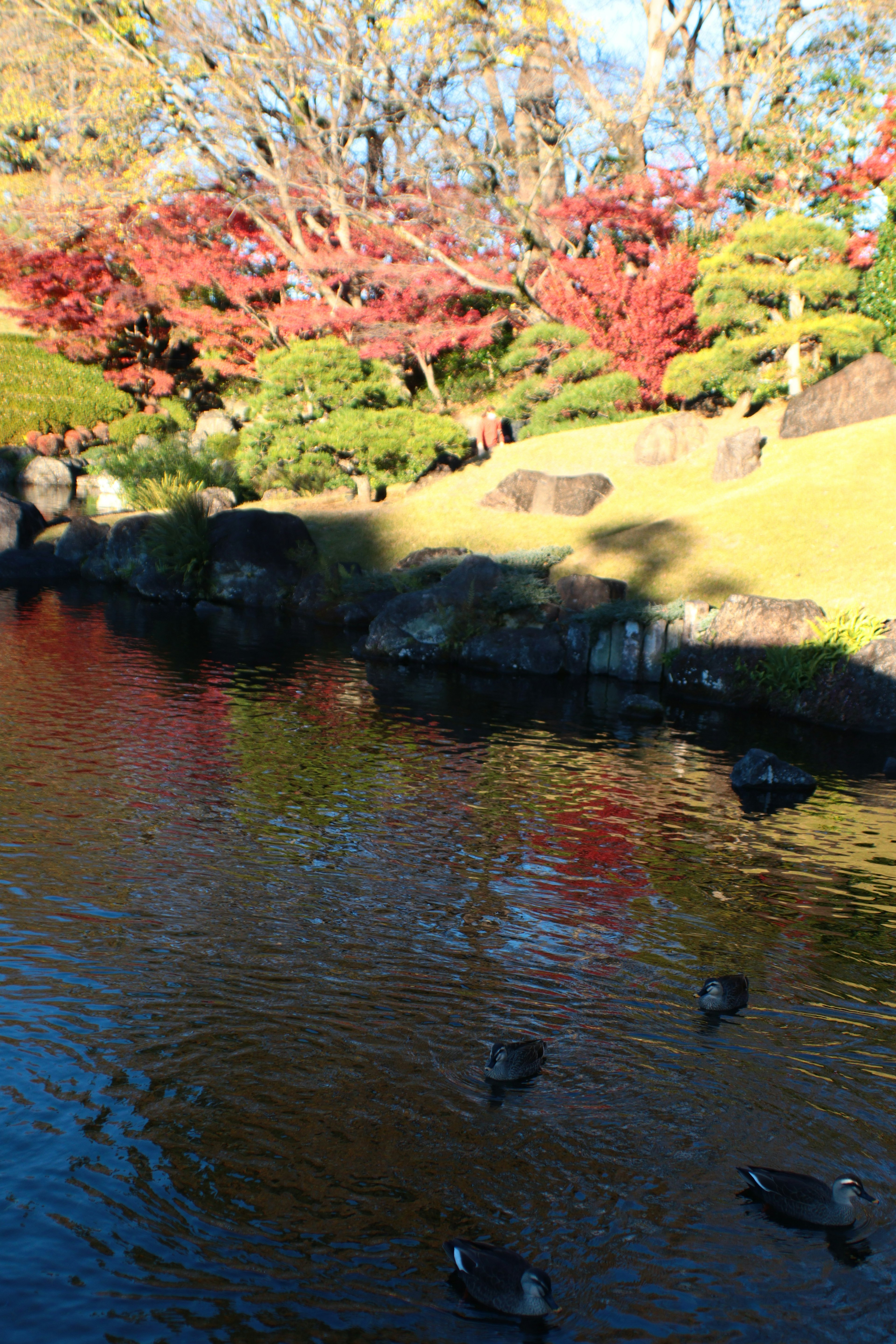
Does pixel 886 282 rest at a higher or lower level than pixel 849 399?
higher

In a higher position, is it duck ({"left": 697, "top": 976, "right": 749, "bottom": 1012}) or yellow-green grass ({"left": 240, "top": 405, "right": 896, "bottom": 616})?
yellow-green grass ({"left": 240, "top": 405, "right": 896, "bottom": 616})

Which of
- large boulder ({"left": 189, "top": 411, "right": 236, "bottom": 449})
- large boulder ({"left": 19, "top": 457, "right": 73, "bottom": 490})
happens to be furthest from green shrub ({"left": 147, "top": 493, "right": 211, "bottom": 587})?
large boulder ({"left": 189, "top": 411, "right": 236, "bottom": 449})

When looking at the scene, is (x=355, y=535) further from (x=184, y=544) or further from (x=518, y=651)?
(x=518, y=651)

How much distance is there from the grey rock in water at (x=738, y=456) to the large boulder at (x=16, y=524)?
1826 cm

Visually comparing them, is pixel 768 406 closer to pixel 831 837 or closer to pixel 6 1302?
pixel 831 837

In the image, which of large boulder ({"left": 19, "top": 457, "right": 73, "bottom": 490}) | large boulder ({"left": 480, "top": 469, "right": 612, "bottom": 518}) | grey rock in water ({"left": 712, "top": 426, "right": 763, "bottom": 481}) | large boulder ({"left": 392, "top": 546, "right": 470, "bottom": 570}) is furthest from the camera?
large boulder ({"left": 19, "top": 457, "right": 73, "bottom": 490})

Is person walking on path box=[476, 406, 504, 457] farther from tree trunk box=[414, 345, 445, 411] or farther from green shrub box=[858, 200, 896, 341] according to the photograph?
green shrub box=[858, 200, 896, 341]

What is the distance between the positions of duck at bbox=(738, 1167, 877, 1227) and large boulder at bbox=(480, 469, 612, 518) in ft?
69.6

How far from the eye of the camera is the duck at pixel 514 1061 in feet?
16.6

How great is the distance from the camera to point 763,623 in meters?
16.6

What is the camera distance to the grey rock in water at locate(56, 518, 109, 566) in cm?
2720

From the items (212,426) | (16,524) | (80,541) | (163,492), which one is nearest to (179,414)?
(212,426)

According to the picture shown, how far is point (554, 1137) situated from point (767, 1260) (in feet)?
3.53

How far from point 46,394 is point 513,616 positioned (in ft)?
84.7
